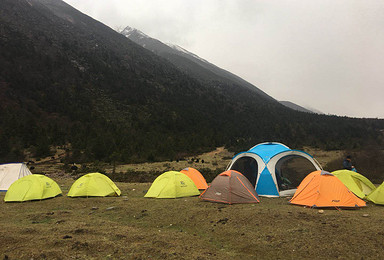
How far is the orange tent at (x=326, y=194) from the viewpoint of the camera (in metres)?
7.44

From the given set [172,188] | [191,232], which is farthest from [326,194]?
[172,188]

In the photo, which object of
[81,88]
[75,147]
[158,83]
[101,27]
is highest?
[101,27]

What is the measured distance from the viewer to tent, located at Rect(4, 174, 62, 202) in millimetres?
9461

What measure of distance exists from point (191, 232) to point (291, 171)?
6037mm

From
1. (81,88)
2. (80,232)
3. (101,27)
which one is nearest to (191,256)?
(80,232)

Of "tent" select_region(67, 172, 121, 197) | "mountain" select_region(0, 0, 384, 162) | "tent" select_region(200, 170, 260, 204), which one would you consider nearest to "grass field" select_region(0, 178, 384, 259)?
"tent" select_region(200, 170, 260, 204)

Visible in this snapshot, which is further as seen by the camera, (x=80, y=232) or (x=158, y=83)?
(x=158, y=83)

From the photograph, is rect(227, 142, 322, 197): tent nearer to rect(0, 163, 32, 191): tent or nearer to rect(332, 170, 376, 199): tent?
rect(332, 170, 376, 199): tent

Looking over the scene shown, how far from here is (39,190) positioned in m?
9.79

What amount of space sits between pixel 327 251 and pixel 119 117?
4192 centimetres

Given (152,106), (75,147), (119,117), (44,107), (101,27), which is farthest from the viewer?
(101,27)

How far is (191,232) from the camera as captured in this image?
5.85 metres

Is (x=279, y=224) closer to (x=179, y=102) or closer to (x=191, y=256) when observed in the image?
(x=191, y=256)

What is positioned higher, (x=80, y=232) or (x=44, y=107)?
(x=44, y=107)
